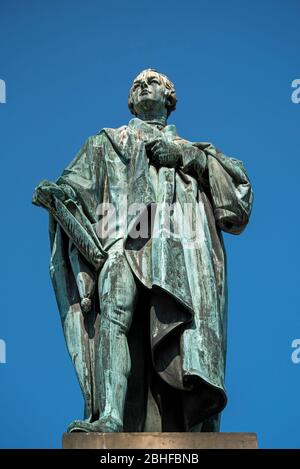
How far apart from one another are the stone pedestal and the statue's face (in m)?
4.12

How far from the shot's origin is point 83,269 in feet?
43.8

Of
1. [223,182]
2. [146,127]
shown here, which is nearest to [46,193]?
[146,127]

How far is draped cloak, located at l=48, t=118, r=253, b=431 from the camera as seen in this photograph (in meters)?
12.9

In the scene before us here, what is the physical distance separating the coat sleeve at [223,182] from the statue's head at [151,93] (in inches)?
31.0

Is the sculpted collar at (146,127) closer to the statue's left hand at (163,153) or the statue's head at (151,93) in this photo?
the statue's head at (151,93)

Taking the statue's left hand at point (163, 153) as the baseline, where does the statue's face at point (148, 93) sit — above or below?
above

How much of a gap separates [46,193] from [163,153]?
132 centimetres

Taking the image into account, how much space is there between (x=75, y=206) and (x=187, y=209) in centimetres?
112

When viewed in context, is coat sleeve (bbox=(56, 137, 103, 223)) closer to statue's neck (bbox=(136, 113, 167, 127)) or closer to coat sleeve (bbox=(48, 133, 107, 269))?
coat sleeve (bbox=(48, 133, 107, 269))

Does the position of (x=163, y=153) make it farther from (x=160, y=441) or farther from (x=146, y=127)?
(x=160, y=441)

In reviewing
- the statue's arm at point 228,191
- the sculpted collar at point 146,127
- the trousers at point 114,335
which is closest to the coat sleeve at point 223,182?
the statue's arm at point 228,191

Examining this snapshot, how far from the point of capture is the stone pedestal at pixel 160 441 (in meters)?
11.8

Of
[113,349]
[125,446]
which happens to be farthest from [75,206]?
[125,446]
